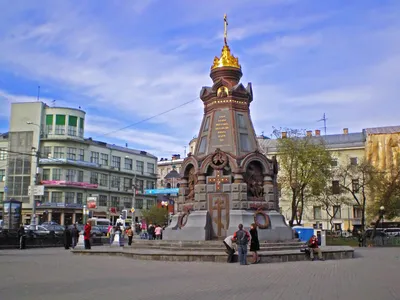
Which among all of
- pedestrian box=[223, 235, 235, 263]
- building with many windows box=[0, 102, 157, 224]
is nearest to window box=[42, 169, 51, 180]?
building with many windows box=[0, 102, 157, 224]

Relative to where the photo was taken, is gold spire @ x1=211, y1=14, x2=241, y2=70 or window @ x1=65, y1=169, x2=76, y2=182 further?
window @ x1=65, y1=169, x2=76, y2=182

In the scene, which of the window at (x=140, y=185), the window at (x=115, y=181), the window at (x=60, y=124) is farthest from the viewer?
the window at (x=140, y=185)

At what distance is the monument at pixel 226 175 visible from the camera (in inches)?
836

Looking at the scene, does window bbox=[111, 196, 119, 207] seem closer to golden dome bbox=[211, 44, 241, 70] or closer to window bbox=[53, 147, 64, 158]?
window bbox=[53, 147, 64, 158]

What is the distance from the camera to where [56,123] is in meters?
69.7

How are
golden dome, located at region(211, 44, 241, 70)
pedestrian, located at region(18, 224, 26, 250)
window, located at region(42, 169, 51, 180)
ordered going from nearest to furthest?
golden dome, located at region(211, 44, 241, 70) < pedestrian, located at region(18, 224, 26, 250) < window, located at region(42, 169, 51, 180)

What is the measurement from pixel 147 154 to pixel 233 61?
65.3 meters

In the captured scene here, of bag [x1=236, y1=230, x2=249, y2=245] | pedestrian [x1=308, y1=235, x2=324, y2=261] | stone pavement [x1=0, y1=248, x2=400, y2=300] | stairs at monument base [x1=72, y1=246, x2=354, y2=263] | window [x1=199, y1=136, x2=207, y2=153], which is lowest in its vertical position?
stone pavement [x1=0, y1=248, x2=400, y2=300]

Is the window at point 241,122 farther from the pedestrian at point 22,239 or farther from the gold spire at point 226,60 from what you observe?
the pedestrian at point 22,239

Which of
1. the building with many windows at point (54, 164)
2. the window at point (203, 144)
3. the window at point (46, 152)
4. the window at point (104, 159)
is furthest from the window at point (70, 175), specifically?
the window at point (203, 144)

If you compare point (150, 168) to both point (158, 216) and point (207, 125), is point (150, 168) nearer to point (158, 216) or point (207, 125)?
point (158, 216)

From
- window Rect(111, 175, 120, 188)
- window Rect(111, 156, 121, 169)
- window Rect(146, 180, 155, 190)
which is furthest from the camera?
window Rect(146, 180, 155, 190)

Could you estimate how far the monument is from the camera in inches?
836

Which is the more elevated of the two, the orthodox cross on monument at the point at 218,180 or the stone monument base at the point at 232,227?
the orthodox cross on monument at the point at 218,180
